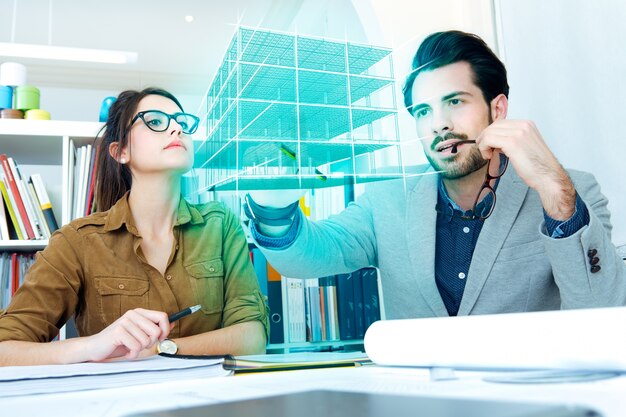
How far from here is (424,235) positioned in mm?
1167

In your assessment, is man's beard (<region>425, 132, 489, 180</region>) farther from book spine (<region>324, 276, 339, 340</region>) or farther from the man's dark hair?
book spine (<region>324, 276, 339, 340</region>)

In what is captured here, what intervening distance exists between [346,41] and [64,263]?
762 mm

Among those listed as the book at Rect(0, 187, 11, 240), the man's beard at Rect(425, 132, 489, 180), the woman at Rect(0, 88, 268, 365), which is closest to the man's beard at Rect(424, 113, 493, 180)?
the man's beard at Rect(425, 132, 489, 180)

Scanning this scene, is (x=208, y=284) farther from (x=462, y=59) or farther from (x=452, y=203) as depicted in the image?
(x=462, y=59)

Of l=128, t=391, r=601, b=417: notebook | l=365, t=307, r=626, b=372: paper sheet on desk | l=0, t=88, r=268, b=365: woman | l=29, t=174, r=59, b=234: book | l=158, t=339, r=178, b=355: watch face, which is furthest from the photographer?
l=29, t=174, r=59, b=234: book

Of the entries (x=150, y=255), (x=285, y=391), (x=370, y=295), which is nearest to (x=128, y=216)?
(x=150, y=255)

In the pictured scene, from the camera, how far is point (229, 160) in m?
1.11

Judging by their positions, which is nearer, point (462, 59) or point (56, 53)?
point (56, 53)

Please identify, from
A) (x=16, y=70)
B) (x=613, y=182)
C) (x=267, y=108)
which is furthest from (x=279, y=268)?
(x=613, y=182)

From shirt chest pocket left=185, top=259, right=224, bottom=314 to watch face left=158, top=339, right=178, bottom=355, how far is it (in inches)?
5.8

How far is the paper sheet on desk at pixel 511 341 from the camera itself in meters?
0.41

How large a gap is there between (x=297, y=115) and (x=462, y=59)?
1.50 ft

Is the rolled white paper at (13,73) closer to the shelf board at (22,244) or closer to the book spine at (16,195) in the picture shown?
the book spine at (16,195)

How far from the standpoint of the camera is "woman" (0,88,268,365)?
3.31 feet
